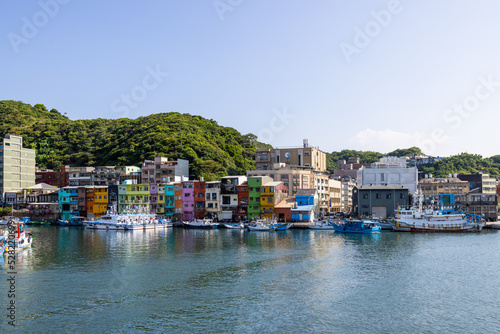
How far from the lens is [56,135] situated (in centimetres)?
12925

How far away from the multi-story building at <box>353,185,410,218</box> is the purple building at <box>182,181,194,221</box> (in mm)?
29722

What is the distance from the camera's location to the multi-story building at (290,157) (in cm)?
Answer: 10219

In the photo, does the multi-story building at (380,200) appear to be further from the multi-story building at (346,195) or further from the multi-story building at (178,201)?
the multi-story building at (346,195)

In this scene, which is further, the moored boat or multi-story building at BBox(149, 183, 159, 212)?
multi-story building at BBox(149, 183, 159, 212)

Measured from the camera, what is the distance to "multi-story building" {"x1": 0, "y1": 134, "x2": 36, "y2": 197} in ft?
315

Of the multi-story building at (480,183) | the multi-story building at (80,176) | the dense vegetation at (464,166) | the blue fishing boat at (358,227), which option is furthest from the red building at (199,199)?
the dense vegetation at (464,166)

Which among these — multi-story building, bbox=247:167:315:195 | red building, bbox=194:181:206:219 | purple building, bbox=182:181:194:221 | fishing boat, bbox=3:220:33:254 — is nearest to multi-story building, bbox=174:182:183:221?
purple building, bbox=182:181:194:221

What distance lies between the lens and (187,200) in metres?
82.8

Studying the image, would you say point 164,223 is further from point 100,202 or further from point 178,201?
point 100,202

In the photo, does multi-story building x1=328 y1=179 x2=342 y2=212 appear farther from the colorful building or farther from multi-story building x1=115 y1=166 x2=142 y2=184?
multi-story building x1=115 y1=166 x2=142 y2=184

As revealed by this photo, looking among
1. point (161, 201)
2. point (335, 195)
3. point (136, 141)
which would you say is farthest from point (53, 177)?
point (335, 195)

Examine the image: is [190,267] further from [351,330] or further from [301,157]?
[301,157]

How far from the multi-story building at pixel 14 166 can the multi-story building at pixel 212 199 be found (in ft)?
147

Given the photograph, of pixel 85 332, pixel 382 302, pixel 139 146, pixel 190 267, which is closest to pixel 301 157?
pixel 139 146
